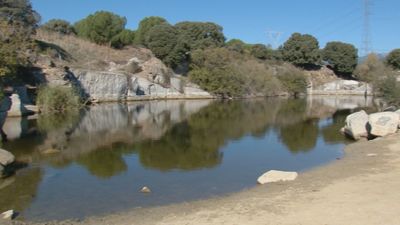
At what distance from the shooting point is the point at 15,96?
1875 inches

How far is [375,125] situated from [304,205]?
62.1ft

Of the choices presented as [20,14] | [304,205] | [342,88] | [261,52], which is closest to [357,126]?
[304,205]

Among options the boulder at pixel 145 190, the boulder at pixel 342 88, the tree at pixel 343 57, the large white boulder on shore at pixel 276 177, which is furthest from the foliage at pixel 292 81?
the boulder at pixel 145 190

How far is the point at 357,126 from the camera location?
3234cm

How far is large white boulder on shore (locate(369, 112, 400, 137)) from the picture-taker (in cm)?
3023

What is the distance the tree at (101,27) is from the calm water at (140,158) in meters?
44.2

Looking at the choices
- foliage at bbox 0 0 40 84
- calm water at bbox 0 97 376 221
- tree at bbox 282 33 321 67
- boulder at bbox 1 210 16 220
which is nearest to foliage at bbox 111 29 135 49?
foliage at bbox 0 0 40 84

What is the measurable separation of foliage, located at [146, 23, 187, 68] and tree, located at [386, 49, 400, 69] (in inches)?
2440

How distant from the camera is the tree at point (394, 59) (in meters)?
121

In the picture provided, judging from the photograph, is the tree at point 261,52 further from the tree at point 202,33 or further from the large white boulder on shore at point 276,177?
the large white boulder on shore at point 276,177

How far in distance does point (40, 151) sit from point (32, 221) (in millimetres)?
13674

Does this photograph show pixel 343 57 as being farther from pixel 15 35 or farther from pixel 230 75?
pixel 15 35

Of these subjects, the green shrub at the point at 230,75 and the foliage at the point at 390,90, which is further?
the green shrub at the point at 230,75

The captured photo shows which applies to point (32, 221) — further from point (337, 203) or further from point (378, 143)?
point (378, 143)
